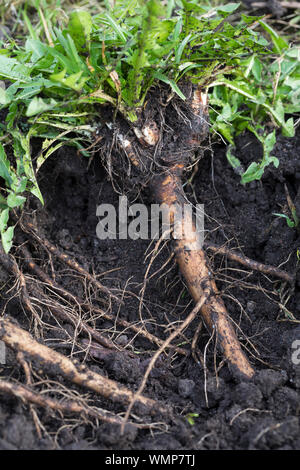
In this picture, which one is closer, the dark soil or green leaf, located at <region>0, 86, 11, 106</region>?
the dark soil

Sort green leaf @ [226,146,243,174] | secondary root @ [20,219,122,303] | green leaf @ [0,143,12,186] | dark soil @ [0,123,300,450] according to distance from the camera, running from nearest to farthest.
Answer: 1. dark soil @ [0,123,300,450]
2. green leaf @ [0,143,12,186]
3. secondary root @ [20,219,122,303]
4. green leaf @ [226,146,243,174]

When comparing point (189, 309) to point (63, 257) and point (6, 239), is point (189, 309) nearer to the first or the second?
point (63, 257)

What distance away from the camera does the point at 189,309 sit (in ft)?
5.44

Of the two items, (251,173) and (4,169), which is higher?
(4,169)

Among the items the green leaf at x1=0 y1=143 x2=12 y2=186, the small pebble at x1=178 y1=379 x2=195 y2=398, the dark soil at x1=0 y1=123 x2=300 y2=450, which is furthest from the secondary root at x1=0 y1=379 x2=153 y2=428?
the green leaf at x1=0 y1=143 x2=12 y2=186

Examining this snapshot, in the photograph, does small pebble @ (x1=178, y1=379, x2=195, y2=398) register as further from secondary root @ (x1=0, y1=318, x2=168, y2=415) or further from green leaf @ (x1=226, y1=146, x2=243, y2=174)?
green leaf @ (x1=226, y1=146, x2=243, y2=174)

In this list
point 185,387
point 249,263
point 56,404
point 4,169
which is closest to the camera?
point 56,404

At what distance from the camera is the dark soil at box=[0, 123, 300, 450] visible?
1.21 meters

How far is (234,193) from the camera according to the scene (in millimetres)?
1822

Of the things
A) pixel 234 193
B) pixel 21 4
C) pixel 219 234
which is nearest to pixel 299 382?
pixel 219 234

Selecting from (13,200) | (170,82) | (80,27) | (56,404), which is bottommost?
(56,404)

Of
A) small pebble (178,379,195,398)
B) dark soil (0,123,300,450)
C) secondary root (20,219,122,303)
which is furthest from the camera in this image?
secondary root (20,219,122,303)

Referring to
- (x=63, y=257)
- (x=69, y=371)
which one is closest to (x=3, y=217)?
(x=63, y=257)

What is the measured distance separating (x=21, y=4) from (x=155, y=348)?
77.8 inches
